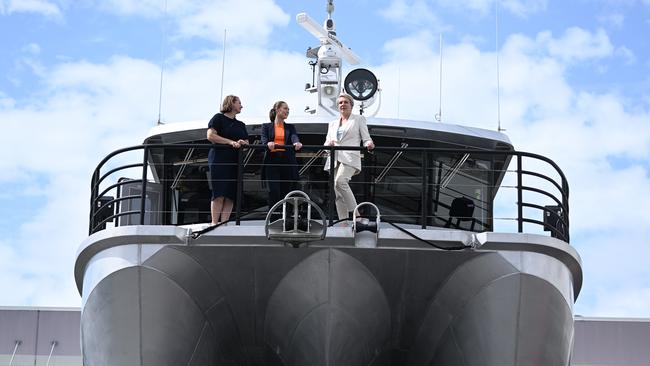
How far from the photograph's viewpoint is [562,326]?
13.1m

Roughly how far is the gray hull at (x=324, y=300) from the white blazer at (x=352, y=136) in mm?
1136

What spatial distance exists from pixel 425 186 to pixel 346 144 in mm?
1034

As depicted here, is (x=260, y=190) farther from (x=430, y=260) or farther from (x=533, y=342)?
(x=533, y=342)

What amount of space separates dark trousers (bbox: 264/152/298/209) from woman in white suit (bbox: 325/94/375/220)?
1.36ft

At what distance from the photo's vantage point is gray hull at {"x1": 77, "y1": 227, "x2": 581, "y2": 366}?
1270 cm

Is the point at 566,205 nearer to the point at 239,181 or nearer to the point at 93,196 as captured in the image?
the point at 239,181

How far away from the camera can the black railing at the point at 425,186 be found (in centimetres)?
1320

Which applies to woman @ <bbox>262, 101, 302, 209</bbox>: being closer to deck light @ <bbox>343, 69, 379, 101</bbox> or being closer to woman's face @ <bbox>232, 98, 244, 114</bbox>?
woman's face @ <bbox>232, 98, 244, 114</bbox>

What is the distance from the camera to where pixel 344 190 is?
13328mm

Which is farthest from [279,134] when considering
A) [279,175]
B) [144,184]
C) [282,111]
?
[144,184]

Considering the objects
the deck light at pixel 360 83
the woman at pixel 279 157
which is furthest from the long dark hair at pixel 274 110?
the deck light at pixel 360 83

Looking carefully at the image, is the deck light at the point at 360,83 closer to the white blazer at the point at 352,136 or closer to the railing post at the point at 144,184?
the white blazer at the point at 352,136

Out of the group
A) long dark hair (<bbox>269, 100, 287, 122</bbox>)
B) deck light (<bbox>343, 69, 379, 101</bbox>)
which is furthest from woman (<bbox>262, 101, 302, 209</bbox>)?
deck light (<bbox>343, 69, 379, 101</bbox>)

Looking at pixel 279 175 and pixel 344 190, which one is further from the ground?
pixel 279 175
